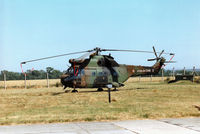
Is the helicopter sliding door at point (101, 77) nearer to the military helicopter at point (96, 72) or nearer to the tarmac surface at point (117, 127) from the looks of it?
the military helicopter at point (96, 72)

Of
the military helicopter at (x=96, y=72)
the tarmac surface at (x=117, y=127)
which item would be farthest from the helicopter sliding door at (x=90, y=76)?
the tarmac surface at (x=117, y=127)

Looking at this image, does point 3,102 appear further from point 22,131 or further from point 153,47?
point 153,47

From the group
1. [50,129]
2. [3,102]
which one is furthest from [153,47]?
[50,129]

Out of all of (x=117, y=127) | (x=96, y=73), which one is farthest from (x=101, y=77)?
(x=117, y=127)

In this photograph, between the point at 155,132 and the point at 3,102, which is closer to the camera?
the point at 155,132

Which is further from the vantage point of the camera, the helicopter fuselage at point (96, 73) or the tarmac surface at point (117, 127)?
the helicopter fuselage at point (96, 73)

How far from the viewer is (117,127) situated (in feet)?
30.4

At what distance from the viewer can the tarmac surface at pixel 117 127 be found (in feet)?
28.1

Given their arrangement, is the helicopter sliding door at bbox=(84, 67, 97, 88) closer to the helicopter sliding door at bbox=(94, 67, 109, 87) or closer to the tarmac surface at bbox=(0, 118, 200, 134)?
the helicopter sliding door at bbox=(94, 67, 109, 87)

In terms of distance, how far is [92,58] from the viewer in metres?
25.4

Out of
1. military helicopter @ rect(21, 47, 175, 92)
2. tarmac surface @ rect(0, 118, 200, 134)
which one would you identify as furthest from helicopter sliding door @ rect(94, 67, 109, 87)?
tarmac surface @ rect(0, 118, 200, 134)

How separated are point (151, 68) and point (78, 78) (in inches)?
312

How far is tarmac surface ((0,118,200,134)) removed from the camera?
8.56 m

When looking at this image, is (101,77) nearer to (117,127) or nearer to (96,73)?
(96,73)
